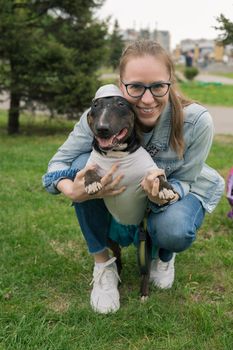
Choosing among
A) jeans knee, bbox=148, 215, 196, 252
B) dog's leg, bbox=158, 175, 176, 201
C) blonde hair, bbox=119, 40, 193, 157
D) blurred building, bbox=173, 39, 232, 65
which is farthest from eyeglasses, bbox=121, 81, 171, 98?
blurred building, bbox=173, 39, 232, 65

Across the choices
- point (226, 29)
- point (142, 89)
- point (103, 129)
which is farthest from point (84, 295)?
point (226, 29)

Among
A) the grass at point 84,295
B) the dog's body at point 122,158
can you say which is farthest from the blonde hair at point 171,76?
the grass at point 84,295

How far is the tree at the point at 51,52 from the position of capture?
890 cm

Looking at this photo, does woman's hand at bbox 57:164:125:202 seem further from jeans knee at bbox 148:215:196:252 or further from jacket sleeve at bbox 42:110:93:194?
jeans knee at bbox 148:215:196:252

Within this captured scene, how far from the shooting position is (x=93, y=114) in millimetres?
2379

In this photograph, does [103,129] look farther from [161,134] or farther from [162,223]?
[162,223]

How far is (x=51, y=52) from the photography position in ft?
29.2

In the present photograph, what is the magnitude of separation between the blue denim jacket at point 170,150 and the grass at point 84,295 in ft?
1.90

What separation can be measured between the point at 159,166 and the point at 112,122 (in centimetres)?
54

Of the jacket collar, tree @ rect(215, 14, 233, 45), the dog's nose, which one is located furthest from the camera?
tree @ rect(215, 14, 233, 45)

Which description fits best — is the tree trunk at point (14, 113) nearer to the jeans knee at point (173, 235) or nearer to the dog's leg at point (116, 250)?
the dog's leg at point (116, 250)

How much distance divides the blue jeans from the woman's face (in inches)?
17.4

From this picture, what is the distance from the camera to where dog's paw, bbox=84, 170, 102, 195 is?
2.38m

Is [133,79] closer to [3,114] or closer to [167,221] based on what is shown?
[167,221]
